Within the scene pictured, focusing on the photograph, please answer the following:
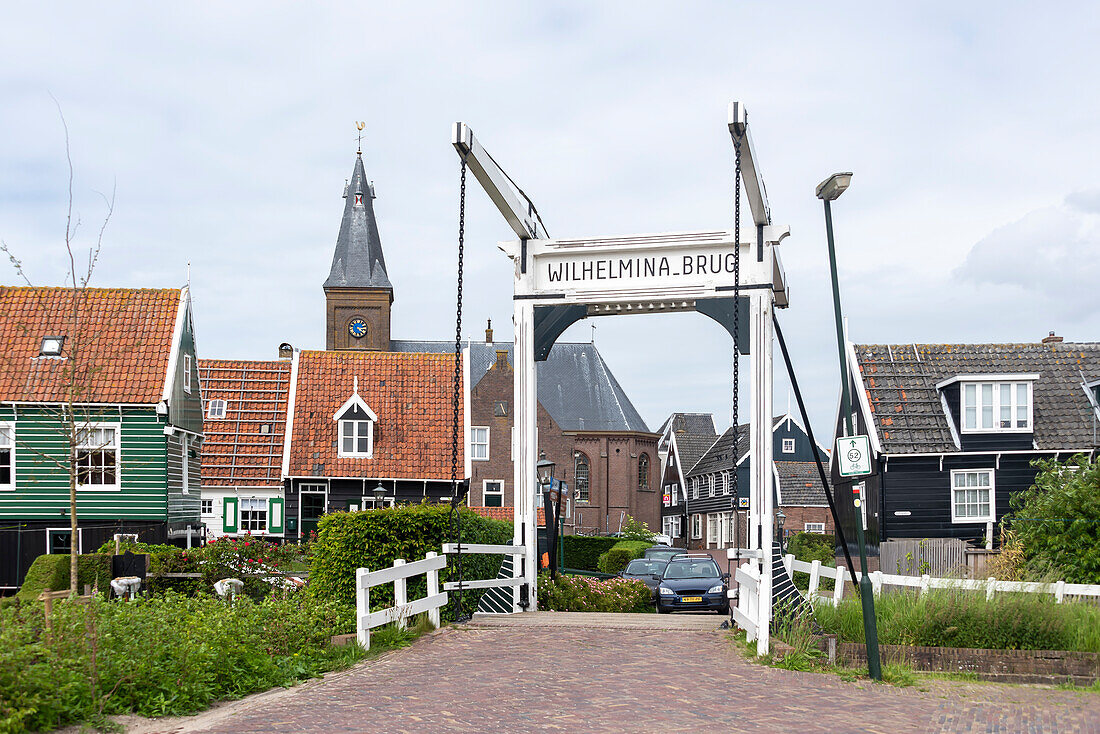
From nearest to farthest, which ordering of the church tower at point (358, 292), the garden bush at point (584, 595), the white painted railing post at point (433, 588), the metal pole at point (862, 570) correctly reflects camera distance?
1. the metal pole at point (862, 570)
2. the white painted railing post at point (433, 588)
3. the garden bush at point (584, 595)
4. the church tower at point (358, 292)

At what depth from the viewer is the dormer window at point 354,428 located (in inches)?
1375

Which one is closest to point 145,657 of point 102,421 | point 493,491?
point 102,421

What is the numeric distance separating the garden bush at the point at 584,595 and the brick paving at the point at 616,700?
201 inches

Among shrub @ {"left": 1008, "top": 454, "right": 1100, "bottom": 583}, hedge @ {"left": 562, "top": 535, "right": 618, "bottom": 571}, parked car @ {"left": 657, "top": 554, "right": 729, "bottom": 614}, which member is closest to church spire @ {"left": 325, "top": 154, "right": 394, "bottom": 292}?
hedge @ {"left": 562, "top": 535, "right": 618, "bottom": 571}

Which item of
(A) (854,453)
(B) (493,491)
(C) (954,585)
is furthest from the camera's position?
(B) (493,491)

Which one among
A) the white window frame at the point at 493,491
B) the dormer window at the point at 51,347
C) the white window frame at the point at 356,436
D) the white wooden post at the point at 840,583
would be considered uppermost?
the dormer window at the point at 51,347

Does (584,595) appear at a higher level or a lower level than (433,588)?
lower

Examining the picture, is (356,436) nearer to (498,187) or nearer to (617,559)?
(617,559)

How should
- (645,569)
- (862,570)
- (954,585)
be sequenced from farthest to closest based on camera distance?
(645,569) < (954,585) < (862,570)

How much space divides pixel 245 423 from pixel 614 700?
3142 cm

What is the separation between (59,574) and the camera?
750 inches

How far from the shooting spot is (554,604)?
1634cm

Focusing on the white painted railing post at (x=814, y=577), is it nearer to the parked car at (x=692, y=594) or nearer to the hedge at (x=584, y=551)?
the parked car at (x=692, y=594)

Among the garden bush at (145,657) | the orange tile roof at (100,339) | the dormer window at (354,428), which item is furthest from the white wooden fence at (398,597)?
the dormer window at (354,428)
